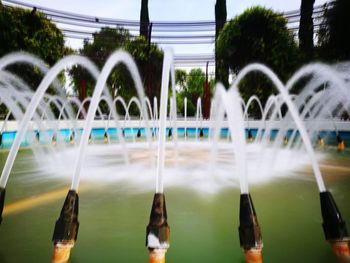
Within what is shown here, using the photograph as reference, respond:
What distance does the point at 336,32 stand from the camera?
14352mm

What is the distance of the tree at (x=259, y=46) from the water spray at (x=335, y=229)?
62.4 feet

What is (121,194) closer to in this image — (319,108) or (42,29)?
(319,108)

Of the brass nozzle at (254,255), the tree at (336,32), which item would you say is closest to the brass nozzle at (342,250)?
the brass nozzle at (254,255)

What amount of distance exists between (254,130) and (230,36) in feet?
25.0

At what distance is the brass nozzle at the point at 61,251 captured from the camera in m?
2.40

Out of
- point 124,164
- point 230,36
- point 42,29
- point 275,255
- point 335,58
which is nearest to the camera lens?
point 275,255

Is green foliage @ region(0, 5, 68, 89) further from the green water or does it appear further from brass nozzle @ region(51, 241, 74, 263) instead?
brass nozzle @ region(51, 241, 74, 263)

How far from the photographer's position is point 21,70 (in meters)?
18.5

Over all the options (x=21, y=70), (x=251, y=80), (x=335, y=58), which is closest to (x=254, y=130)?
(x=251, y=80)

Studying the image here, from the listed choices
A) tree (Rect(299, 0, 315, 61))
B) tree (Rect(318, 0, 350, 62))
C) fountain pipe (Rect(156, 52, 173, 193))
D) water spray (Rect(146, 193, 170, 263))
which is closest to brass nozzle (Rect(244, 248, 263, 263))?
water spray (Rect(146, 193, 170, 263))

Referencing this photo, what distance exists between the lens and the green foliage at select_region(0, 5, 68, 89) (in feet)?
59.0

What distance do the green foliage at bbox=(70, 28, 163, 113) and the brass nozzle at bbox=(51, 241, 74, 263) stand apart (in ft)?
86.8

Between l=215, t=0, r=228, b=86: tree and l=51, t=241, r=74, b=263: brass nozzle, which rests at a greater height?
l=215, t=0, r=228, b=86: tree

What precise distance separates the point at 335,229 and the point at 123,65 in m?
29.8
